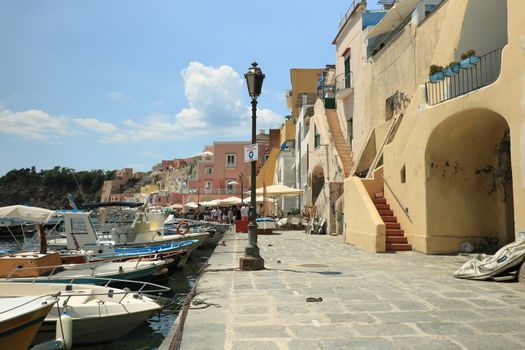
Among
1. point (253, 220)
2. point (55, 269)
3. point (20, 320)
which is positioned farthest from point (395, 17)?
point (20, 320)

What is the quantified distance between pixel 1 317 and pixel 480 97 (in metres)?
Result: 10.0

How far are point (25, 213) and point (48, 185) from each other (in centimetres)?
Answer: 14288

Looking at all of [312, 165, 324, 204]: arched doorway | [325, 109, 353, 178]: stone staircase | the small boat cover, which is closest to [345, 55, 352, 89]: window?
[325, 109, 353, 178]: stone staircase

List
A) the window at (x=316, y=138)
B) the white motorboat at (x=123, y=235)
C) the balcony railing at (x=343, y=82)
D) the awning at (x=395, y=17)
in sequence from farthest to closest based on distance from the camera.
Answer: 1. the window at (x=316, y=138)
2. the balcony railing at (x=343, y=82)
3. the awning at (x=395, y=17)
4. the white motorboat at (x=123, y=235)

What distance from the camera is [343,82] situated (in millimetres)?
26875

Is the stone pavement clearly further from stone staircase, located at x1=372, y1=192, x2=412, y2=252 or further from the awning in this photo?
the awning

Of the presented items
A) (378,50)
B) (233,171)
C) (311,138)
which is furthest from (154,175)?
(378,50)

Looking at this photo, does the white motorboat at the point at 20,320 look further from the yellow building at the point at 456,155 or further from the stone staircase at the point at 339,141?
the stone staircase at the point at 339,141

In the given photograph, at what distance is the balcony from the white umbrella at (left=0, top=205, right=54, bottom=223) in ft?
54.8

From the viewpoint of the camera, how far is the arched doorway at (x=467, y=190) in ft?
41.4

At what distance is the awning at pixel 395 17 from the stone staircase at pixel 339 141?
241 inches

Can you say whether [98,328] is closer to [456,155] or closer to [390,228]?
[390,228]

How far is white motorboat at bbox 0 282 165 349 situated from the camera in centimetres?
708

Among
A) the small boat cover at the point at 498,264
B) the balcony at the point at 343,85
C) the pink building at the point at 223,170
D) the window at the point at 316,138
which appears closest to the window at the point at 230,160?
the pink building at the point at 223,170
